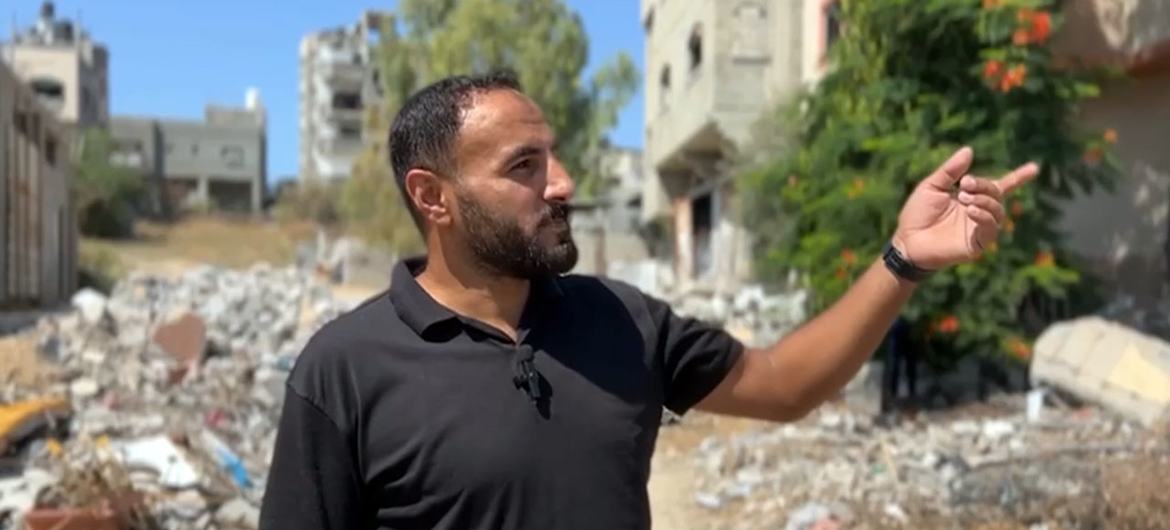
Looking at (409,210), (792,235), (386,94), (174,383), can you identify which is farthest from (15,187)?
(409,210)

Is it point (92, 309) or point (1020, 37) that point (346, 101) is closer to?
point (92, 309)

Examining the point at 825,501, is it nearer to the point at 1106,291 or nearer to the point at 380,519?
the point at 380,519

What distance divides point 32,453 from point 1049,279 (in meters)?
6.83

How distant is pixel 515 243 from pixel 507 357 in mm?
167

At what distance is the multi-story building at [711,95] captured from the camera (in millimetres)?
17359

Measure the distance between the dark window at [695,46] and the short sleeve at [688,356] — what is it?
17599 millimetres

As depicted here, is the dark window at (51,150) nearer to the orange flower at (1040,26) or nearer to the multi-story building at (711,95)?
the multi-story building at (711,95)

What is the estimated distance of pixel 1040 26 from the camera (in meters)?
8.35

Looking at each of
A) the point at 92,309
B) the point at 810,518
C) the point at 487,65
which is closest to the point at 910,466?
the point at 810,518

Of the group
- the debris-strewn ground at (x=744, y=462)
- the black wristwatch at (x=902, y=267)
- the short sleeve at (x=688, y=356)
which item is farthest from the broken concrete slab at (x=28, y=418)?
the black wristwatch at (x=902, y=267)

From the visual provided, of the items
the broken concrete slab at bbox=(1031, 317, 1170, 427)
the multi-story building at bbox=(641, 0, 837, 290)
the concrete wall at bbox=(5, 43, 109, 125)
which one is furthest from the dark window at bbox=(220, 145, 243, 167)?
the broken concrete slab at bbox=(1031, 317, 1170, 427)

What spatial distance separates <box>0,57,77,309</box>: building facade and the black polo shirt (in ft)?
57.3

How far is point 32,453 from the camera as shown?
7.38m

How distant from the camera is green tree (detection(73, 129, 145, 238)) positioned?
4981 centimetres
